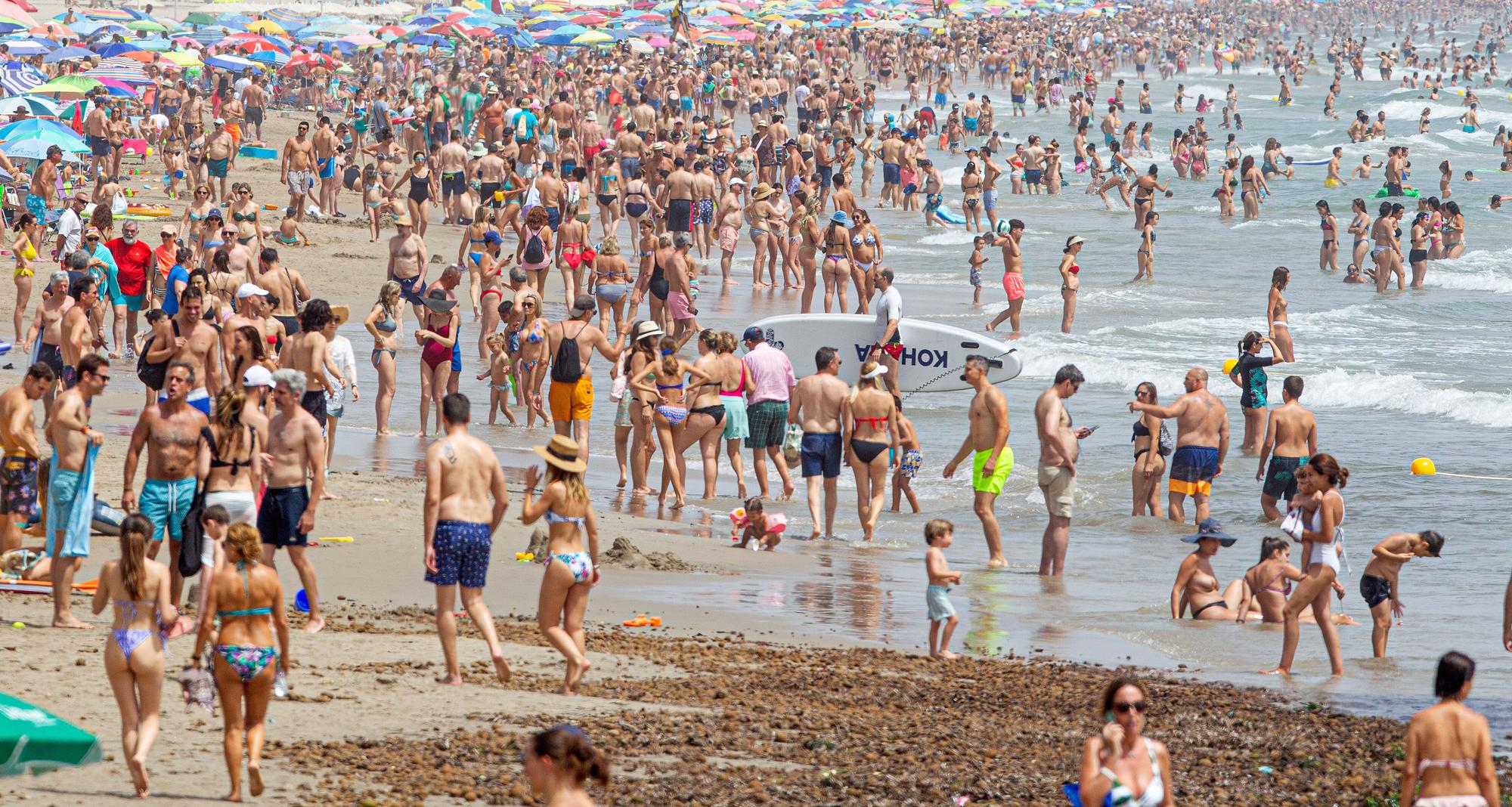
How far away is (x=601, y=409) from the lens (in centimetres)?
1638

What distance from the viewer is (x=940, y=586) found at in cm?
891

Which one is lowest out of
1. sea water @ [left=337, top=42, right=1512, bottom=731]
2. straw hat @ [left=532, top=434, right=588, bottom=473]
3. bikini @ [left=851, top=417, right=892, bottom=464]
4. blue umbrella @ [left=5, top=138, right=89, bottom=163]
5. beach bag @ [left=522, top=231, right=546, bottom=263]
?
sea water @ [left=337, top=42, right=1512, bottom=731]

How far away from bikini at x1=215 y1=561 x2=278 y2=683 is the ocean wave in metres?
15.1

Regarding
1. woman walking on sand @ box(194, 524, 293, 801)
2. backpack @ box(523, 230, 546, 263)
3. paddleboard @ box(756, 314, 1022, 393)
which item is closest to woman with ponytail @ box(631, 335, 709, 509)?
paddleboard @ box(756, 314, 1022, 393)

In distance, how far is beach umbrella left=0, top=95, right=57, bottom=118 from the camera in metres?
25.3

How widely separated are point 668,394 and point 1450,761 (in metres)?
7.51

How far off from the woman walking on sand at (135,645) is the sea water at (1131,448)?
423 centimetres

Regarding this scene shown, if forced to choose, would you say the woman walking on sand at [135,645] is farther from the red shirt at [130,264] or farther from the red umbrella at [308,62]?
the red umbrella at [308,62]

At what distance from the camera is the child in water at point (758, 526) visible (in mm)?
11266

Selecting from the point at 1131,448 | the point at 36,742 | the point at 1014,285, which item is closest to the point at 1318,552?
the point at 36,742

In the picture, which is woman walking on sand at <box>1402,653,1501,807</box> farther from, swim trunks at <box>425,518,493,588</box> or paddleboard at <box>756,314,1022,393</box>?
paddleboard at <box>756,314,1022,393</box>

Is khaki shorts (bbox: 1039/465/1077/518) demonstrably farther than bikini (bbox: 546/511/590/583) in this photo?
Yes

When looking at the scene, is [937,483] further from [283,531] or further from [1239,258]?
[1239,258]

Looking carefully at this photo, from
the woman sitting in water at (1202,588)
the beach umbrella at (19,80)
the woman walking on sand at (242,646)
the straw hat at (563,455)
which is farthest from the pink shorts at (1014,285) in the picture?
the beach umbrella at (19,80)
